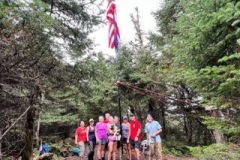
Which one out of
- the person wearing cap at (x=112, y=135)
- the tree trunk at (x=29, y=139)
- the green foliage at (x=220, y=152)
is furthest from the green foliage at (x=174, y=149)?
the green foliage at (x=220, y=152)

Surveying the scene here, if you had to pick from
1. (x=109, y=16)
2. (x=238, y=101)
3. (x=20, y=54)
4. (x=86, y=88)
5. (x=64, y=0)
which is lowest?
(x=238, y=101)

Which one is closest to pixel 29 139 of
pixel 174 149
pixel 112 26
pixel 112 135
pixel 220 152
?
pixel 112 135

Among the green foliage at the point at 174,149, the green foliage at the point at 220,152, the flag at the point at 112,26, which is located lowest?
the green foliage at the point at 220,152

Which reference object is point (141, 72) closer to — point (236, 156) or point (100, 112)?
point (100, 112)

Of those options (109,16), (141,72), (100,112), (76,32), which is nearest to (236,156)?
(109,16)

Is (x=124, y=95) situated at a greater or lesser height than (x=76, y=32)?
lesser

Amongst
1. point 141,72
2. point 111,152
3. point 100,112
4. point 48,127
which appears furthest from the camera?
point 48,127

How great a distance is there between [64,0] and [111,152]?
6033mm

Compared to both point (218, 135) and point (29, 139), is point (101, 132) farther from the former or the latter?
point (218, 135)

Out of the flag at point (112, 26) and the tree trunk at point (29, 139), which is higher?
the flag at point (112, 26)

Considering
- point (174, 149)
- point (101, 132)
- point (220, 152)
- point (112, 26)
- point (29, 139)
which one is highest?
point (112, 26)

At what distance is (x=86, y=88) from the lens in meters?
13.0

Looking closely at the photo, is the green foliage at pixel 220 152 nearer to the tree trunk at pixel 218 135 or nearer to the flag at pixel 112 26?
the tree trunk at pixel 218 135

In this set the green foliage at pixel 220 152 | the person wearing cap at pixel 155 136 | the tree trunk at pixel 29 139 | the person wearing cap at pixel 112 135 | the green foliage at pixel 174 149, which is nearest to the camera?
the green foliage at pixel 220 152
